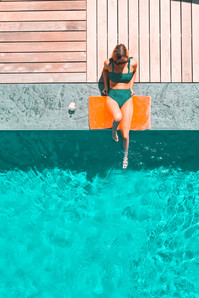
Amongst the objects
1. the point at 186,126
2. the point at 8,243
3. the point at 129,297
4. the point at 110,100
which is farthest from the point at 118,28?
the point at 129,297

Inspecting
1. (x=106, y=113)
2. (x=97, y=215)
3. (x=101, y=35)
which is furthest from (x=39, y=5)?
(x=97, y=215)

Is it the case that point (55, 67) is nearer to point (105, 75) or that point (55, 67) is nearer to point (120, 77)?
point (105, 75)

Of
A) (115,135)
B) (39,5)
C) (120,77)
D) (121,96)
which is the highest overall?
(39,5)

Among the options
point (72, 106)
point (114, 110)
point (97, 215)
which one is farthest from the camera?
point (97, 215)

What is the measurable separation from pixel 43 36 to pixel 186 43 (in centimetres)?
246

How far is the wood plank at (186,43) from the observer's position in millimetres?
4805

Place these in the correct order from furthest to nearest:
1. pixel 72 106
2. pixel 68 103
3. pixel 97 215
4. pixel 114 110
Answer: pixel 97 215, pixel 68 103, pixel 72 106, pixel 114 110

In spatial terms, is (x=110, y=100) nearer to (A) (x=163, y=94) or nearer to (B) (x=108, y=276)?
(A) (x=163, y=94)

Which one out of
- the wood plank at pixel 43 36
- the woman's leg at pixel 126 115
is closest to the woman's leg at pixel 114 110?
the woman's leg at pixel 126 115

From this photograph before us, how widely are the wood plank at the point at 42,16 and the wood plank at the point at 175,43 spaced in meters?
1.54

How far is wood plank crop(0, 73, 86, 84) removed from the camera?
15.8 ft

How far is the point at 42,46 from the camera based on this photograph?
4824 millimetres

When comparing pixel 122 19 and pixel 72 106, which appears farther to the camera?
pixel 122 19

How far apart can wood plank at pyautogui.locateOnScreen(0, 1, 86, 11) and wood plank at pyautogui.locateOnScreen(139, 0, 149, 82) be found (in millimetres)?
1098
